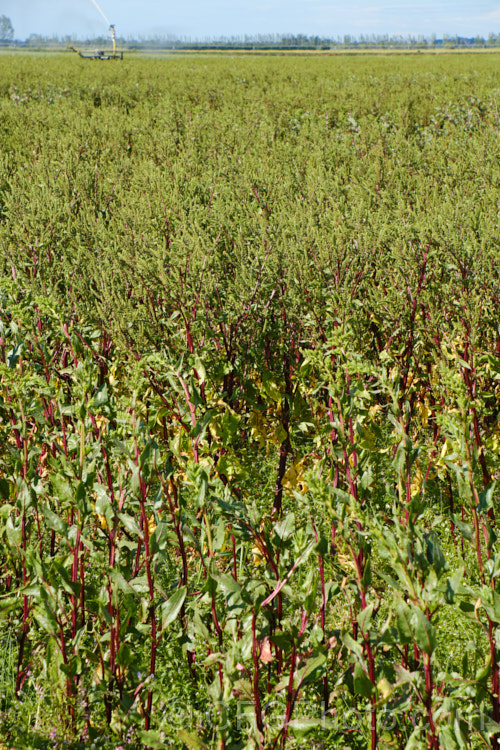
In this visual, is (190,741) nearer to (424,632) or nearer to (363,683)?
(363,683)

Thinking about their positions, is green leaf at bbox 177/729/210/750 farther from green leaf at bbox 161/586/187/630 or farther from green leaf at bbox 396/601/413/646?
green leaf at bbox 396/601/413/646

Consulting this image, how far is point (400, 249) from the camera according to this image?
3.42 metres

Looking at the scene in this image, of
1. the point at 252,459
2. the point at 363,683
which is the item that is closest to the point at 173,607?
the point at 363,683

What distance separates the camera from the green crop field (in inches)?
61.4

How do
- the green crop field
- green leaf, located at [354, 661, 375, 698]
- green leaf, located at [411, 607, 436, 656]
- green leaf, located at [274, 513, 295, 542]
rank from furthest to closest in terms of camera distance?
green leaf, located at [274, 513, 295, 542] < the green crop field < green leaf, located at [354, 661, 375, 698] < green leaf, located at [411, 607, 436, 656]

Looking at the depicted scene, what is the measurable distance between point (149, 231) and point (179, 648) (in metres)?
3.09

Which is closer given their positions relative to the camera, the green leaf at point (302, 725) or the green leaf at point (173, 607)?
the green leaf at point (302, 725)

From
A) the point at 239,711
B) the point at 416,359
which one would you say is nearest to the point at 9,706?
the point at 239,711

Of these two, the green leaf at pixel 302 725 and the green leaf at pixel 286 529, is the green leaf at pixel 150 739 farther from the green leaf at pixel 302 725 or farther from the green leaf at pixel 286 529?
the green leaf at pixel 286 529

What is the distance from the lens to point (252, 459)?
355 centimetres

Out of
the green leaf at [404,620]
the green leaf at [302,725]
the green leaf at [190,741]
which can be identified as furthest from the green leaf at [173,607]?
the green leaf at [404,620]

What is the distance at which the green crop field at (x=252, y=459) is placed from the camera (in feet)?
5.12

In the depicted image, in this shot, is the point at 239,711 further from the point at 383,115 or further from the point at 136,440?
the point at 383,115

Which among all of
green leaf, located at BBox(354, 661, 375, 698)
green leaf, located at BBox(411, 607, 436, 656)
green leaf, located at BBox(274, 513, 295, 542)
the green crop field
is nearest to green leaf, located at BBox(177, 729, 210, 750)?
the green crop field
